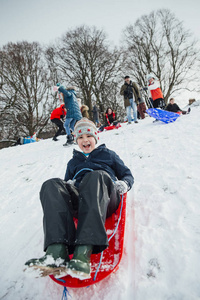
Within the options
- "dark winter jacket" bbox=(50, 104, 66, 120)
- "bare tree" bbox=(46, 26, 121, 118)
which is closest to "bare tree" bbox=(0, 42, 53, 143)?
"bare tree" bbox=(46, 26, 121, 118)

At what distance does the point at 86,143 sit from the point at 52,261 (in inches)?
49.7

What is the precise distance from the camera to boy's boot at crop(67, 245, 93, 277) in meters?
0.91

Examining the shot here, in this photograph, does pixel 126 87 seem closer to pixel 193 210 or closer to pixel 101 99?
pixel 193 210

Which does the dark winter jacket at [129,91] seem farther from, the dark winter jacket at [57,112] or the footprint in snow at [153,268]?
the footprint in snow at [153,268]

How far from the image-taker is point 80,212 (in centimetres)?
119

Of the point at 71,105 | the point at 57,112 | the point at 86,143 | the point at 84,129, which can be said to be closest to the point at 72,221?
the point at 86,143

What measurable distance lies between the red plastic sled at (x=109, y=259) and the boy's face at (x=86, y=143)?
2.43ft

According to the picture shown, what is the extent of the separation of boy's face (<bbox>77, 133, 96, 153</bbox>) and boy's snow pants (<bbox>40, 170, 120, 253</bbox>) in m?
0.67

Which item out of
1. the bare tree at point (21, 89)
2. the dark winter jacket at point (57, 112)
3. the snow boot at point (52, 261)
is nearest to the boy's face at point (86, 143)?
the snow boot at point (52, 261)

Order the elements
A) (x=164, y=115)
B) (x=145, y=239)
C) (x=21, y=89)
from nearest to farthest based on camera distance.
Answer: (x=145, y=239)
(x=164, y=115)
(x=21, y=89)

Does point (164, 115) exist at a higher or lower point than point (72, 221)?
higher

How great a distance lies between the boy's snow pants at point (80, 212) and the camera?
1.07 metres

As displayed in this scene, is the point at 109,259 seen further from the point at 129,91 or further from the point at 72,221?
the point at 129,91

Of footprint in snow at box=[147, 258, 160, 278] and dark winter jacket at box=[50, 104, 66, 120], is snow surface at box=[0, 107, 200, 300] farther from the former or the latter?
dark winter jacket at box=[50, 104, 66, 120]
